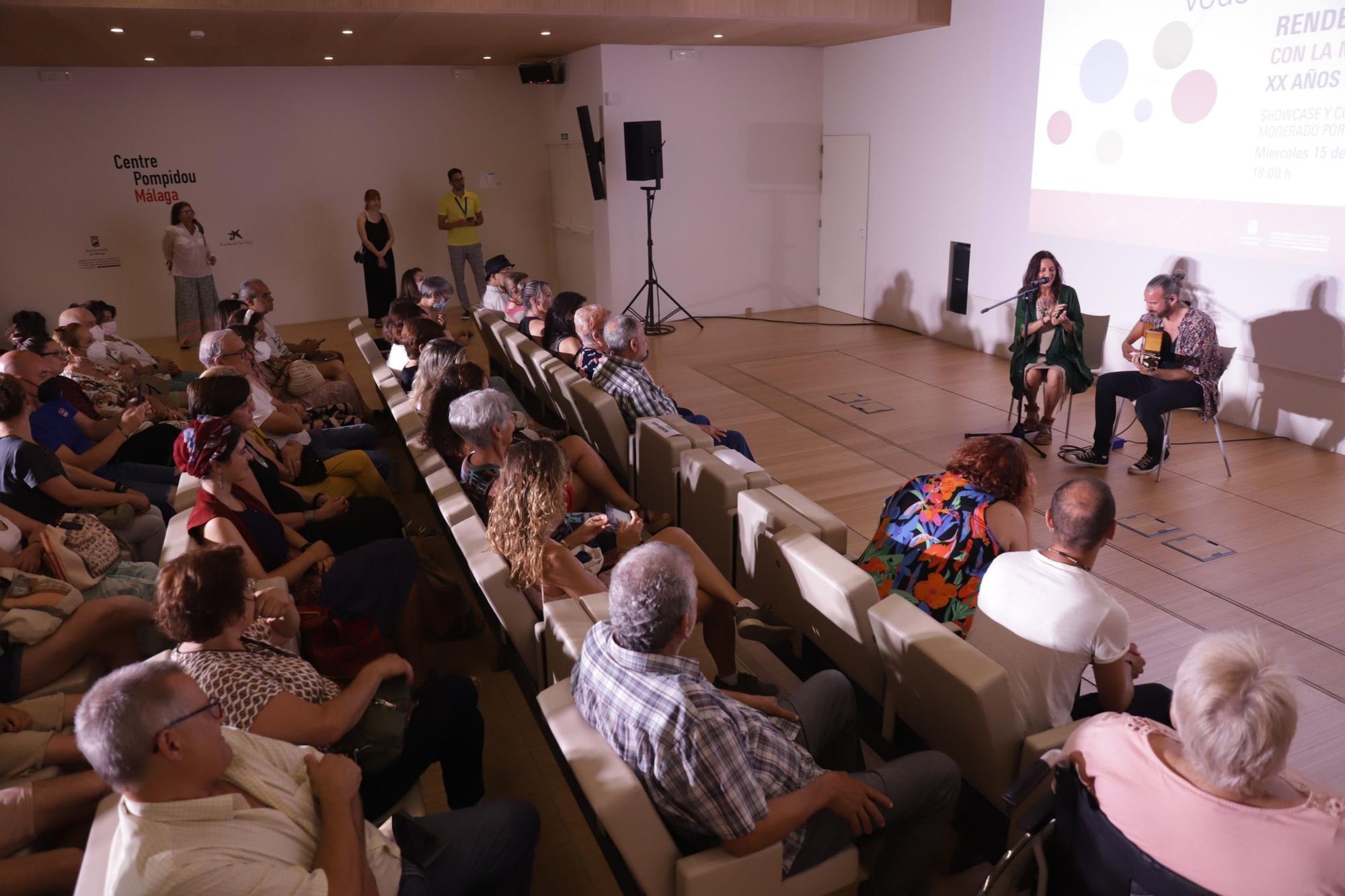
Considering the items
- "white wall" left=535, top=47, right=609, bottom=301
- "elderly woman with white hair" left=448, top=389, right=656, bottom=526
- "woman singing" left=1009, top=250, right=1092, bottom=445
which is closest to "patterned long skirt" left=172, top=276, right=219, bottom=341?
"white wall" left=535, top=47, right=609, bottom=301

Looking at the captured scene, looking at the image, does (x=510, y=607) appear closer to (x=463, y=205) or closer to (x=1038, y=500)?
(x=1038, y=500)

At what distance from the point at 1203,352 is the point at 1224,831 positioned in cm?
474

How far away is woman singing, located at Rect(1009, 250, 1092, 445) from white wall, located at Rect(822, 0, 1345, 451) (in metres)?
1.20

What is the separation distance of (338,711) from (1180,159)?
683 cm

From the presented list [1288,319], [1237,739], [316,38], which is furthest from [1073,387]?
[316,38]

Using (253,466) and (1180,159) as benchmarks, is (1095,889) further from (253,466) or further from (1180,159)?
(1180,159)

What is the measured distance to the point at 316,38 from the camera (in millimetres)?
8062

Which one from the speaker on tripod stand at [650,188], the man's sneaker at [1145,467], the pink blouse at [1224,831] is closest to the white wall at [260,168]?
the speaker on tripod stand at [650,188]

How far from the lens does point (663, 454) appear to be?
4.05 m

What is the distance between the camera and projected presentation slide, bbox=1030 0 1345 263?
18.3 ft

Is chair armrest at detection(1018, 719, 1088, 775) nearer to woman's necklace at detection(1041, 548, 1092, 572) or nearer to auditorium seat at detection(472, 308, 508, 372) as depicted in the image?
woman's necklace at detection(1041, 548, 1092, 572)

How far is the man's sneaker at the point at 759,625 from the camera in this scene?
303cm

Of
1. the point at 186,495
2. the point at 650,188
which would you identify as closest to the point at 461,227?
the point at 650,188

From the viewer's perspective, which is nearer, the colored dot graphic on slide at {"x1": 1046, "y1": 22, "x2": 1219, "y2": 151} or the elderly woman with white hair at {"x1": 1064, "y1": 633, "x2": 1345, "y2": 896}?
the elderly woman with white hair at {"x1": 1064, "y1": 633, "x2": 1345, "y2": 896}
